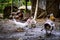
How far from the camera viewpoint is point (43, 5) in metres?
13.7

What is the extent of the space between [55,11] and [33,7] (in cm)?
208

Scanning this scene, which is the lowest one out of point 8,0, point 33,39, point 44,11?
point 33,39

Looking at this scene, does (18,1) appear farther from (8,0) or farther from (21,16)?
(21,16)

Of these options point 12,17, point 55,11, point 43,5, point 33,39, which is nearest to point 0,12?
point 12,17

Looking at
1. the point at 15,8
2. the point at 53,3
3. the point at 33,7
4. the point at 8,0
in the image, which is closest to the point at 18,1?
the point at 8,0

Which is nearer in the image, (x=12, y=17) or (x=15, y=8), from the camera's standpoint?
(x=12, y=17)

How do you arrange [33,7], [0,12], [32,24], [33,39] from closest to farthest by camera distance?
[33,39]
[32,24]
[33,7]
[0,12]

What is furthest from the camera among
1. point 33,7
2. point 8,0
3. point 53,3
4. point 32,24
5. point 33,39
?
point 8,0

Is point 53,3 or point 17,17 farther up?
point 53,3

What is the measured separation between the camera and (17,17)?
45.8 ft

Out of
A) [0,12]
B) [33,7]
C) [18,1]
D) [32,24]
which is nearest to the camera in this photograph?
[32,24]

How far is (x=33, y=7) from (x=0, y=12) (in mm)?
3554

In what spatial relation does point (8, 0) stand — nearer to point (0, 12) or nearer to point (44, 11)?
point (0, 12)

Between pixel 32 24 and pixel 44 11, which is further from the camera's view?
pixel 44 11
